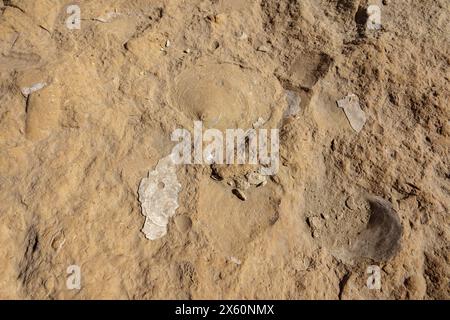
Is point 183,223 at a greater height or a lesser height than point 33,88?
lesser

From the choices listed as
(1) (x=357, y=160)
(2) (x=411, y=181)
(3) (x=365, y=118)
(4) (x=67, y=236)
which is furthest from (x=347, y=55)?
(4) (x=67, y=236)

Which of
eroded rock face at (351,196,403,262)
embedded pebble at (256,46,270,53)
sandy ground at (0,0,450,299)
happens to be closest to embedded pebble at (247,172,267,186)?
sandy ground at (0,0,450,299)

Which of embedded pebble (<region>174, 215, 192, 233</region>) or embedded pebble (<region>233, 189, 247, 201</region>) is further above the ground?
embedded pebble (<region>233, 189, 247, 201</region>)

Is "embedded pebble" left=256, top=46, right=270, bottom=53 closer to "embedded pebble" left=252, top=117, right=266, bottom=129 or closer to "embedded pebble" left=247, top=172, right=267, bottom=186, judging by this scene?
"embedded pebble" left=252, top=117, right=266, bottom=129

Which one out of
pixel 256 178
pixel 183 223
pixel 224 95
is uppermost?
pixel 224 95

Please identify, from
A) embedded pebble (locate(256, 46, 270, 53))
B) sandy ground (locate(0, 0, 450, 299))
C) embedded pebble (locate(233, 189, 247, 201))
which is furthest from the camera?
embedded pebble (locate(256, 46, 270, 53))

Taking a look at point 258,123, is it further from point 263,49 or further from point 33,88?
point 33,88

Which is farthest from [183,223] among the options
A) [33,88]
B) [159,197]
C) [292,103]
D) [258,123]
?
[33,88]
